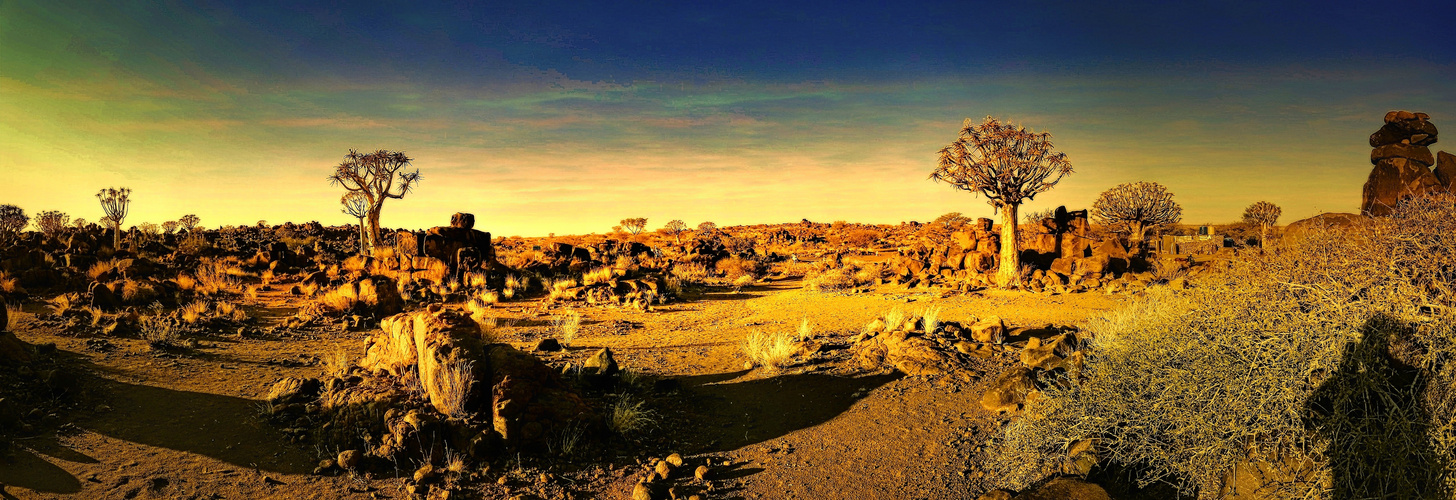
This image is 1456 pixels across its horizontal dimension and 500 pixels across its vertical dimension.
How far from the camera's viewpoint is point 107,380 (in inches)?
309

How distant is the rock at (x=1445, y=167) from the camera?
15.8 metres

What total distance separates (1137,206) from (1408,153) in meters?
24.4

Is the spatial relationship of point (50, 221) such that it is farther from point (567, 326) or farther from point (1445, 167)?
point (1445, 167)

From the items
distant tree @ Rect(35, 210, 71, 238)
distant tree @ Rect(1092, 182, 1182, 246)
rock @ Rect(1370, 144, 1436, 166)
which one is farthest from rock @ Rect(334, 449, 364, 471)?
distant tree @ Rect(35, 210, 71, 238)

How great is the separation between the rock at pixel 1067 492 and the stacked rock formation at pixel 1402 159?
57.3 ft

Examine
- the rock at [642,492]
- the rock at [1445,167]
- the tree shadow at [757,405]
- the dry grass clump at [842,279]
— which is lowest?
the rock at [642,492]

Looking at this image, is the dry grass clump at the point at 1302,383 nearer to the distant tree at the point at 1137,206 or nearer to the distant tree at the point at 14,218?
the distant tree at the point at 1137,206

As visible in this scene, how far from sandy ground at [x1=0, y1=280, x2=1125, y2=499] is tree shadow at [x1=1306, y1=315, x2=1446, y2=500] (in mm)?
2534

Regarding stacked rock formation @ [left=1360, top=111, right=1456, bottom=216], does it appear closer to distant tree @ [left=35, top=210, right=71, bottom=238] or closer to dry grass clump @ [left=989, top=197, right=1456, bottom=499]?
dry grass clump @ [left=989, top=197, right=1456, bottom=499]

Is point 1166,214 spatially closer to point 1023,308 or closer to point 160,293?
point 1023,308

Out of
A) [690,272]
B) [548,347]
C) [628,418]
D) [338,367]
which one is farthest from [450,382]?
[690,272]

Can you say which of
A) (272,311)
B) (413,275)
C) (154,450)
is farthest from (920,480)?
(413,275)

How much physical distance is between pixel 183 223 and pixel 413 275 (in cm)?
5197

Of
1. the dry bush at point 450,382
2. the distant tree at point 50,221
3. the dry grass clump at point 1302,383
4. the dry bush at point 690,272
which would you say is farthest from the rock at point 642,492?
the distant tree at point 50,221
